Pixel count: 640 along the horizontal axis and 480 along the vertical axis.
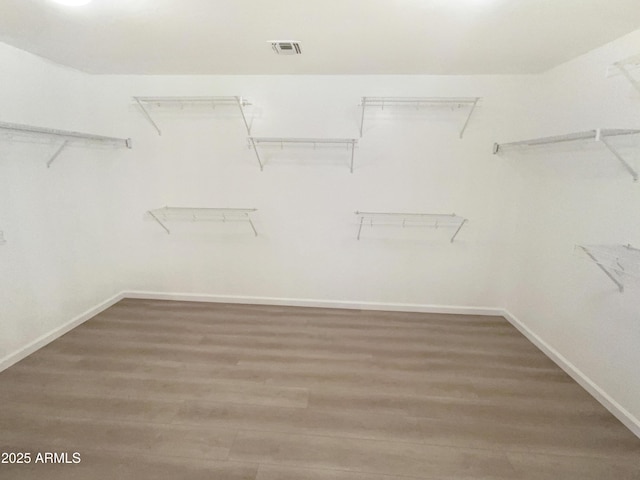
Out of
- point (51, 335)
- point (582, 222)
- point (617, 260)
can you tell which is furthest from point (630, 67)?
point (51, 335)

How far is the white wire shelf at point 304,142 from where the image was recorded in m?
2.76

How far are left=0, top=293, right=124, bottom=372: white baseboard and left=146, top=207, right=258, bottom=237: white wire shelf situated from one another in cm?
98

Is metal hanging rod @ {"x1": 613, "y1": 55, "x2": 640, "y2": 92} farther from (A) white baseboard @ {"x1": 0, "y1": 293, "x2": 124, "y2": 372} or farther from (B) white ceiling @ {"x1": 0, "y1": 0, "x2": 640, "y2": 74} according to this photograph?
(A) white baseboard @ {"x1": 0, "y1": 293, "x2": 124, "y2": 372}

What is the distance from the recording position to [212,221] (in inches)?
125

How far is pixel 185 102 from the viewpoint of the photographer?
2893 mm

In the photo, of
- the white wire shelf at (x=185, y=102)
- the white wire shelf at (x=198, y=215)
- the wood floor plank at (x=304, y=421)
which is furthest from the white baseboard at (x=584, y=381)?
the white wire shelf at (x=185, y=102)

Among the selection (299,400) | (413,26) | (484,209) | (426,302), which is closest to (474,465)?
(299,400)

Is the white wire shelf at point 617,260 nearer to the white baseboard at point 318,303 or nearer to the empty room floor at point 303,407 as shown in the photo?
the empty room floor at point 303,407

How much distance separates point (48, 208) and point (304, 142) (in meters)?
2.18

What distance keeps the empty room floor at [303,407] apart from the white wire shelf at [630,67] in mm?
1928

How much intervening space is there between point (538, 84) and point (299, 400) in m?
3.13

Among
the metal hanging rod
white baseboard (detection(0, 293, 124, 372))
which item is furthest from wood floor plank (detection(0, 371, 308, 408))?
the metal hanging rod

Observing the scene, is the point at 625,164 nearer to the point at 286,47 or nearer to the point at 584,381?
the point at 584,381

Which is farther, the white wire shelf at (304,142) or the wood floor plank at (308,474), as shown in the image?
the white wire shelf at (304,142)
